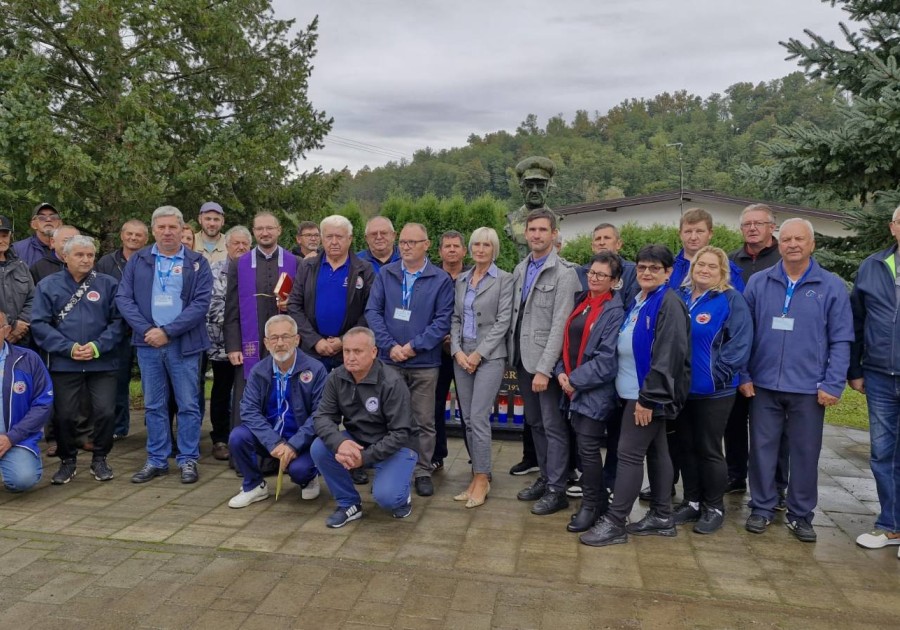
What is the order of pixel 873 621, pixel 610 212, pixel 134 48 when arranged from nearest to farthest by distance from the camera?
pixel 873 621 → pixel 134 48 → pixel 610 212

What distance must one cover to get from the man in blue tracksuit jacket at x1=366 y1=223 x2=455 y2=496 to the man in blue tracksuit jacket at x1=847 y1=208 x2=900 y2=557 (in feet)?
8.37

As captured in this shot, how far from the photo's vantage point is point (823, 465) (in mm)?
5695

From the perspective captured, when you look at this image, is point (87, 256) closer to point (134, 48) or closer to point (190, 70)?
point (134, 48)

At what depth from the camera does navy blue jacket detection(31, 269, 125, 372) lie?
481 cm

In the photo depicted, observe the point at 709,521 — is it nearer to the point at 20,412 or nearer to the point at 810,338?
the point at 810,338

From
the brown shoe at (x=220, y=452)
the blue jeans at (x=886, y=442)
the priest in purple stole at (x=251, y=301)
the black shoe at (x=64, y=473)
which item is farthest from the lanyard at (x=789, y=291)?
the black shoe at (x=64, y=473)

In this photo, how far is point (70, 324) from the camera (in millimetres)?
4852

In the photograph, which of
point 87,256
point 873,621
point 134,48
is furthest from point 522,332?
point 134,48

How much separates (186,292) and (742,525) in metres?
4.12

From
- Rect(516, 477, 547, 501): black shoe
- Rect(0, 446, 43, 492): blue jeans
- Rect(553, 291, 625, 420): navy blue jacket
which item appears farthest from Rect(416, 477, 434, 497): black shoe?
Rect(0, 446, 43, 492): blue jeans

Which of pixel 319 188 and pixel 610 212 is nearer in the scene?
pixel 319 188

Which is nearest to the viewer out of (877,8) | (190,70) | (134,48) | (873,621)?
(873,621)

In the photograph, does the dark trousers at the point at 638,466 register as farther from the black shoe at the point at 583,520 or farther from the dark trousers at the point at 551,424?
the dark trousers at the point at 551,424

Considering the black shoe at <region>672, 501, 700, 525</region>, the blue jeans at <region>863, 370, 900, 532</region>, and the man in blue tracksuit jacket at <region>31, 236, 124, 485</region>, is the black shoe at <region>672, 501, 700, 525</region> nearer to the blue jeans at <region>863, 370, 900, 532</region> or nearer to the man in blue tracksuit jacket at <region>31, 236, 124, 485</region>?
the blue jeans at <region>863, 370, 900, 532</region>
